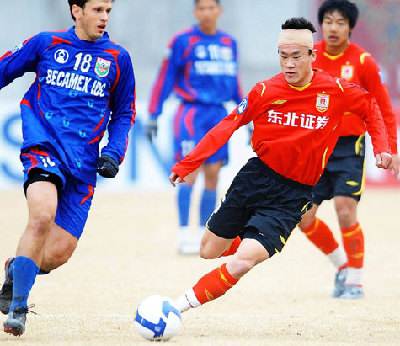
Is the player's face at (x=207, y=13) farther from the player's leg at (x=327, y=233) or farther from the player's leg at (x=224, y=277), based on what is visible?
the player's leg at (x=224, y=277)

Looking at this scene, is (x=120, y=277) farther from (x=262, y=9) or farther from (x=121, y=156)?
(x=262, y=9)

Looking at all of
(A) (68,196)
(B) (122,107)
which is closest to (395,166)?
(B) (122,107)

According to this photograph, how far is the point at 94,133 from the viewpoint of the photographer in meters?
6.11

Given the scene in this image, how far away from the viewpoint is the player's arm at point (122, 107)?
6.27 metres

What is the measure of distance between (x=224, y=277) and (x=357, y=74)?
235 centimetres

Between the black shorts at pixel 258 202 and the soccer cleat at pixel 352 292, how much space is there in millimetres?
1447

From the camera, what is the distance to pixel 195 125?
10242mm

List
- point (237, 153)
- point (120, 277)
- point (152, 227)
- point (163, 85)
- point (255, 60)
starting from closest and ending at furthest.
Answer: point (120, 277) < point (163, 85) < point (152, 227) < point (237, 153) < point (255, 60)

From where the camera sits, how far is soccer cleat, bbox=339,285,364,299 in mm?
7578

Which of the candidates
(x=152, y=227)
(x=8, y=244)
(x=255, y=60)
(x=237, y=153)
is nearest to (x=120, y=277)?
(x=8, y=244)

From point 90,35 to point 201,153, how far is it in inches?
39.0

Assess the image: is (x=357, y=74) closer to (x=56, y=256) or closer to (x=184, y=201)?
(x=56, y=256)

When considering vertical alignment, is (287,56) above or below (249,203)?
above

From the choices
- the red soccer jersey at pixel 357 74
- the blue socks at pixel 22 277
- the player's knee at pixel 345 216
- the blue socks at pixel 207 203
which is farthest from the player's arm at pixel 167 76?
the blue socks at pixel 22 277
